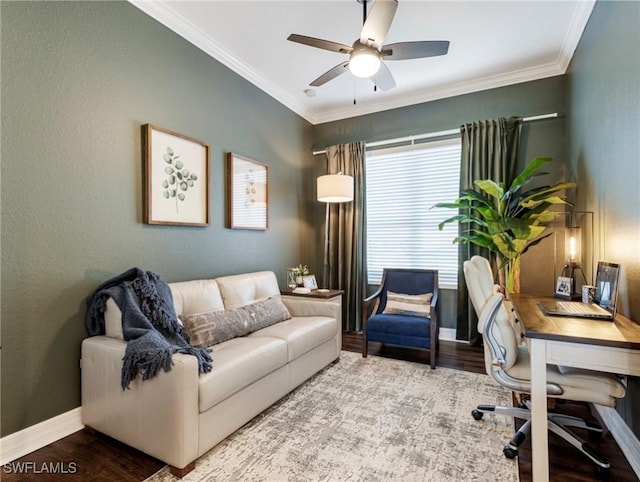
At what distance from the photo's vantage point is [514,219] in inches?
121

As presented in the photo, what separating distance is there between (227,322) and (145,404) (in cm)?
75

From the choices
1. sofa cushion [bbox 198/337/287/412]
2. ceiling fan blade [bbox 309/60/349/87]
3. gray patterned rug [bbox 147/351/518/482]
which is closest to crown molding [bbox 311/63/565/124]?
ceiling fan blade [bbox 309/60/349/87]

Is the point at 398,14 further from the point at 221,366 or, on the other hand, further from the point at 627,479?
the point at 627,479

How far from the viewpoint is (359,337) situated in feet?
13.4

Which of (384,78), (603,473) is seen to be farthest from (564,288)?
(384,78)

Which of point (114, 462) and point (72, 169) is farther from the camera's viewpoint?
point (72, 169)

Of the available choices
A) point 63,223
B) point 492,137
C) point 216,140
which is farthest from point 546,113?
point 63,223

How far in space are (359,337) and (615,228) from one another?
2802 millimetres

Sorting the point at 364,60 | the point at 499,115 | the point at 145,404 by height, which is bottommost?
the point at 145,404

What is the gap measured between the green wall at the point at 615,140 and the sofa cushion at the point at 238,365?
6.96ft

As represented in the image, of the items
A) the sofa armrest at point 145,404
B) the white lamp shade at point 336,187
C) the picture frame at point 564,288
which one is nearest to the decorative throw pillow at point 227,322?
the sofa armrest at point 145,404

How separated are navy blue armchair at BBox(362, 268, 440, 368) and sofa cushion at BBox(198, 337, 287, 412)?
1307mm

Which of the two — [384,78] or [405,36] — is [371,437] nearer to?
[384,78]

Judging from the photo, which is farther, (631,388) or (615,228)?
(615,228)
